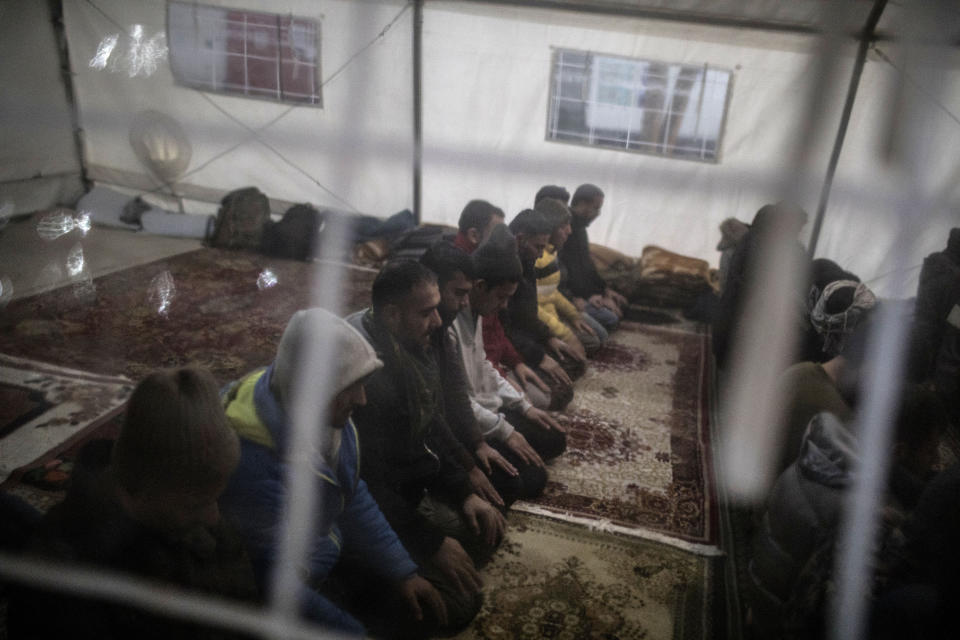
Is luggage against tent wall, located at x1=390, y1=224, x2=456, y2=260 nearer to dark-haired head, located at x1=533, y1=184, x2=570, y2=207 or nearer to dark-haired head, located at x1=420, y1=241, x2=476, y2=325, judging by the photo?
dark-haired head, located at x1=533, y1=184, x2=570, y2=207

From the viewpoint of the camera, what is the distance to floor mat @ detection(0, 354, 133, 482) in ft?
3.10

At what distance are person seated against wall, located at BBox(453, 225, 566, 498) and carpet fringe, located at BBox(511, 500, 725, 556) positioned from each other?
4 centimetres

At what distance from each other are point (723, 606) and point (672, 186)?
1908 mm

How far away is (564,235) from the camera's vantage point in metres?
1.60

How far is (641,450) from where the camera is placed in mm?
1396

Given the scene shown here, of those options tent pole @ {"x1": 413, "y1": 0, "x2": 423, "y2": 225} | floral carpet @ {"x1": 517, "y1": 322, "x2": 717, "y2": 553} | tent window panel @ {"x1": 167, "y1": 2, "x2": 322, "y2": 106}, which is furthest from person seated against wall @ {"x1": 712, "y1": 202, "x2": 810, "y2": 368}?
tent pole @ {"x1": 413, "y1": 0, "x2": 423, "y2": 225}

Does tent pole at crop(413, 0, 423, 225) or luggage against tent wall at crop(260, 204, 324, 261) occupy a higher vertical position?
tent pole at crop(413, 0, 423, 225)

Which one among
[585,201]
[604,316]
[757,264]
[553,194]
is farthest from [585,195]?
[757,264]

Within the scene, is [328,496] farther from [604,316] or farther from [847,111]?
[604,316]

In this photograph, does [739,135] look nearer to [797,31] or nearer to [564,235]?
[797,31]

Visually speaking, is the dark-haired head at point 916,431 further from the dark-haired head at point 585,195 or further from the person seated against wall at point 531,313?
the dark-haired head at point 585,195

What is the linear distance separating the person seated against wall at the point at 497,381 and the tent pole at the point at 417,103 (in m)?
1.30

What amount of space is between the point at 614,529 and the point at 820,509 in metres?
0.51

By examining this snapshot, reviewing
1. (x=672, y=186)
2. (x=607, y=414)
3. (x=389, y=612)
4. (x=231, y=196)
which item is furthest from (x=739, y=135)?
(x=389, y=612)
